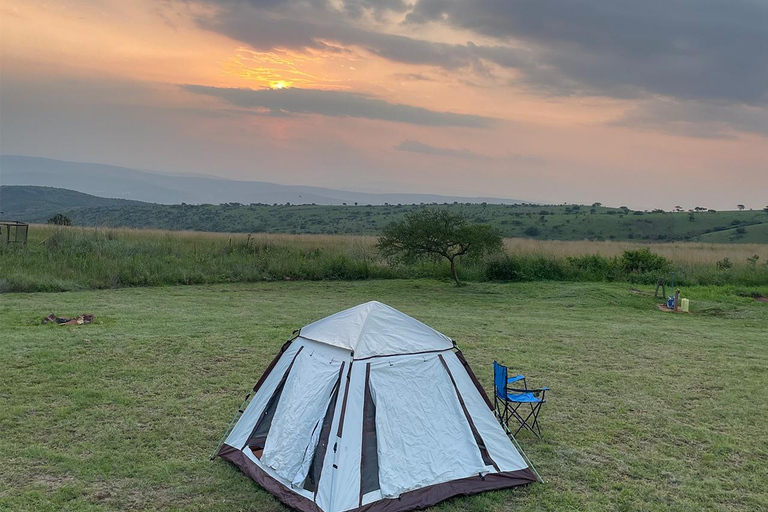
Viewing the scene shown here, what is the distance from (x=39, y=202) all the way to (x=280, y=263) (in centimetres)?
7769

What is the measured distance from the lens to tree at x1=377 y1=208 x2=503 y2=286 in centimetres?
2136

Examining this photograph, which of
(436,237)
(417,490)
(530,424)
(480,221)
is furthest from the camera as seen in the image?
(480,221)

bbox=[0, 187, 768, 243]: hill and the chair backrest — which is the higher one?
bbox=[0, 187, 768, 243]: hill

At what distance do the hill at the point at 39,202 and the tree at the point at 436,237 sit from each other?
219 ft

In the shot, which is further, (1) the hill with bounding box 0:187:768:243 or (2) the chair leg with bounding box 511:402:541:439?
(1) the hill with bounding box 0:187:768:243

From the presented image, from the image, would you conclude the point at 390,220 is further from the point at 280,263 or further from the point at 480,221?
the point at 280,263

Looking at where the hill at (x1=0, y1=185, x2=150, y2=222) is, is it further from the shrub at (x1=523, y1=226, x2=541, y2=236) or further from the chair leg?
the chair leg

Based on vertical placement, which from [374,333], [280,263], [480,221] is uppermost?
[480,221]

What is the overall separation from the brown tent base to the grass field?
0.39ft

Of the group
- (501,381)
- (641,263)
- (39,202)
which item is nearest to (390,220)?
(641,263)

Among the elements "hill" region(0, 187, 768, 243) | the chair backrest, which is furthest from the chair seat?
"hill" region(0, 187, 768, 243)

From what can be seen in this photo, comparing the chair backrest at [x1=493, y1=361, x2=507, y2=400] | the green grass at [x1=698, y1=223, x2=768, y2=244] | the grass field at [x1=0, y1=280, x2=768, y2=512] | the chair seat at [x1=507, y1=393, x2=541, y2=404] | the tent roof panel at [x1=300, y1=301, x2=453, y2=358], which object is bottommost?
the grass field at [x1=0, y1=280, x2=768, y2=512]

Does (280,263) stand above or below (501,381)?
below

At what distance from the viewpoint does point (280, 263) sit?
78.5 feet
